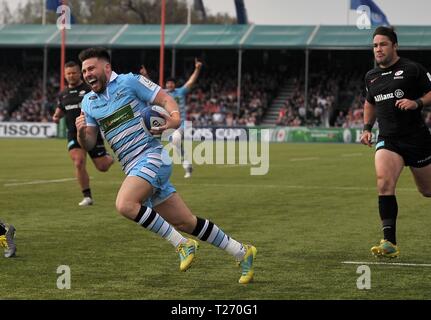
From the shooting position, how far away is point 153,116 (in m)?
8.77

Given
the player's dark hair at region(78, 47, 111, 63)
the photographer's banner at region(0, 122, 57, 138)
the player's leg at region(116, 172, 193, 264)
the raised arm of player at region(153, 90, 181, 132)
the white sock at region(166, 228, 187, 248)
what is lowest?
Result: the photographer's banner at region(0, 122, 57, 138)

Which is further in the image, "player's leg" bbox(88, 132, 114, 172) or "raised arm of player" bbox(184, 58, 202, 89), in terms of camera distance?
"raised arm of player" bbox(184, 58, 202, 89)

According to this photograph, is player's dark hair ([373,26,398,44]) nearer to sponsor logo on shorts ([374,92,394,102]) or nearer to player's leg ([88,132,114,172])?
sponsor logo on shorts ([374,92,394,102])

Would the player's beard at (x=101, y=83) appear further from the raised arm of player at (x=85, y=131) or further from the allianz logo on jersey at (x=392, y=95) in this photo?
the allianz logo on jersey at (x=392, y=95)

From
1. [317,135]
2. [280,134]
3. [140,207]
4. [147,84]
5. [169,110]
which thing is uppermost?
[147,84]

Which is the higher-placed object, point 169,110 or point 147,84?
point 147,84

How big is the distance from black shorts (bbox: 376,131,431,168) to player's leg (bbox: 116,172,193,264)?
3.08 m

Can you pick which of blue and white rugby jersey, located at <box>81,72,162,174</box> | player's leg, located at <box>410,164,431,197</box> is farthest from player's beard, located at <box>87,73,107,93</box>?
player's leg, located at <box>410,164,431,197</box>

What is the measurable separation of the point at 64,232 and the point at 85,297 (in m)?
4.62

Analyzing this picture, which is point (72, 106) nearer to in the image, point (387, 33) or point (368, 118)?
point (368, 118)

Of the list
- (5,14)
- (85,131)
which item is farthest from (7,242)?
(5,14)

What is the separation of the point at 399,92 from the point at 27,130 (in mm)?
46350

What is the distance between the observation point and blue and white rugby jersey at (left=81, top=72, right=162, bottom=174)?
28.8 ft
